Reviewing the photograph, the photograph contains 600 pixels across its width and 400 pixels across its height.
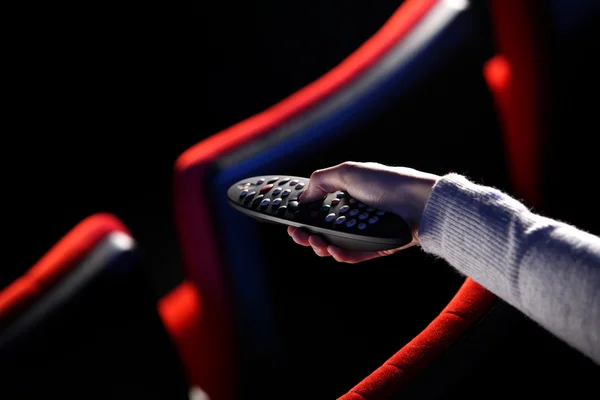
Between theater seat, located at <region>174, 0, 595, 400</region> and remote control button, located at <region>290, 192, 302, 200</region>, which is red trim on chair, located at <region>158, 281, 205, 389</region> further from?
remote control button, located at <region>290, 192, 302, 200</region>

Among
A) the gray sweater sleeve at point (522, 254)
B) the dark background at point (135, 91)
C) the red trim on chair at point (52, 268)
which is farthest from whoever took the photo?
the dark background at point (135, 91)

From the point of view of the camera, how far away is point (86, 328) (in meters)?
0.49

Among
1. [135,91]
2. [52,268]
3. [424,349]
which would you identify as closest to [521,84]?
[424,349]

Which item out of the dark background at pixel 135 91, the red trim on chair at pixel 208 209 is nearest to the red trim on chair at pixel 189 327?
the red trim on chair at pixel 208 209

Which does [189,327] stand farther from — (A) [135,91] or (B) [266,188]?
(A) [135,91]

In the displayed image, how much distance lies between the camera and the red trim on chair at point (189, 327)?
28.0 inches

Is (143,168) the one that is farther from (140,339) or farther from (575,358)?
(575,358)

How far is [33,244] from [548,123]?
0.94m

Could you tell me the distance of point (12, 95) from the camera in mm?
1282

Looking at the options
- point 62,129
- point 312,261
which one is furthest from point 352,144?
point 62,129

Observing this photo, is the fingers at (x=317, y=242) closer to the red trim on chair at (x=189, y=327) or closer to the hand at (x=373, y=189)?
the hand at (x=373, y=189)

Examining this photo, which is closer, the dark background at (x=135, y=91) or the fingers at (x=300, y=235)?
the fingers at (x=300, y=235)

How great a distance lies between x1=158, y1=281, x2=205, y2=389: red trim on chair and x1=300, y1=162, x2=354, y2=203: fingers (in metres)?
0.22

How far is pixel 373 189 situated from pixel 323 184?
0.06 metres
